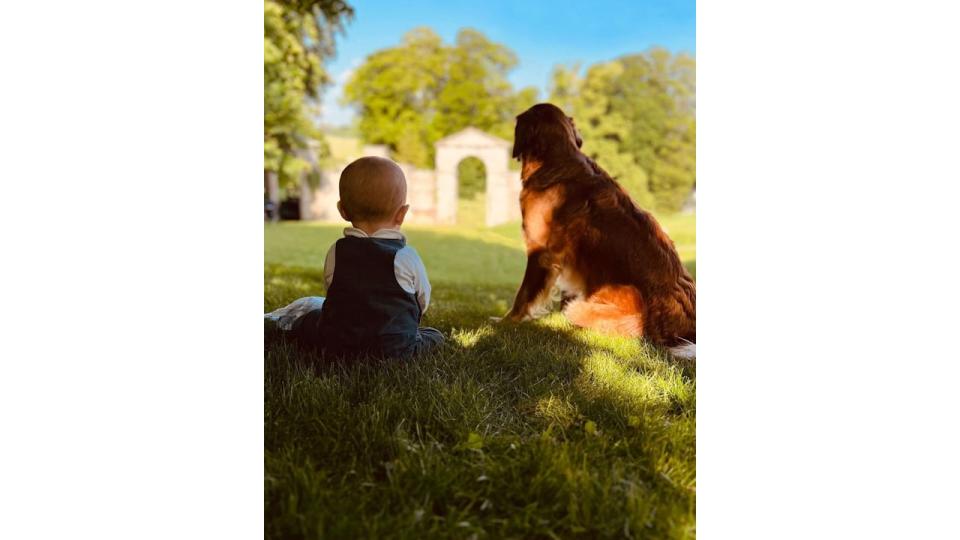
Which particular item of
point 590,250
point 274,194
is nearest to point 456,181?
point 590,250

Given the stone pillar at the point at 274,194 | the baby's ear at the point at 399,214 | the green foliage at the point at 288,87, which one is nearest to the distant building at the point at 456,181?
the green foliage at the point at 288,87

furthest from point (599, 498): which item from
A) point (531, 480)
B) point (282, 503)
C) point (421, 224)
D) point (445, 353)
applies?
point (421, 224)

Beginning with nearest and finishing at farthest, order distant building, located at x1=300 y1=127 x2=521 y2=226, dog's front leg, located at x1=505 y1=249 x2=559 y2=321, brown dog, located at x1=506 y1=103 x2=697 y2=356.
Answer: brown dog, located at x1=506 y1=103 x2=697 y2=356, dog's front leg, located at x1=505 y1=249 x2=559 y2=321, distant building, located at x1=300 y1=127 x2=521 y2=226

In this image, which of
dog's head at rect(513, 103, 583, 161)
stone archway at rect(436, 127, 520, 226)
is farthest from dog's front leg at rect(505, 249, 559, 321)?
stone archway at rect(436, 127, 520, 226)

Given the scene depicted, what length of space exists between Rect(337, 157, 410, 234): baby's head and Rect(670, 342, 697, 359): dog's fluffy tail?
1157mm

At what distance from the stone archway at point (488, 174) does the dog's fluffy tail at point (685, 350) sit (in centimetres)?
225

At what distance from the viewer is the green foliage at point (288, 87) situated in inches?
226

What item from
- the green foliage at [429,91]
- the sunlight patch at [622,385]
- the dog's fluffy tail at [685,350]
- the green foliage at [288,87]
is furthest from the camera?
the green foliage at [288,87]

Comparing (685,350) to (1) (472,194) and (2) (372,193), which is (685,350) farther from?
(1) (472,194)

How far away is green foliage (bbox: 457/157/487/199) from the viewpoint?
4.87 meters

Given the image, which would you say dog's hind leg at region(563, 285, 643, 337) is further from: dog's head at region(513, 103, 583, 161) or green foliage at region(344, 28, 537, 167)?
green foliage at region(344, 28, 537, 167)

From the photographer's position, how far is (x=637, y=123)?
4.71 meters

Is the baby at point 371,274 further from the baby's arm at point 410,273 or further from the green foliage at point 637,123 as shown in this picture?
the green foliage at point 637,123

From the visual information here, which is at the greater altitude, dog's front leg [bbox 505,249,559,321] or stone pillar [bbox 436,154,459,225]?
stone pillar [bbox 436,154,459,225]
